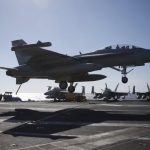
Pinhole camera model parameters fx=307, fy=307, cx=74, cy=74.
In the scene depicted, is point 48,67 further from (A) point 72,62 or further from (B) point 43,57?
(A) point 72,62

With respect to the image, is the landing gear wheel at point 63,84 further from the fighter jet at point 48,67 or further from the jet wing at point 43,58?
the jet wing at point 43,58

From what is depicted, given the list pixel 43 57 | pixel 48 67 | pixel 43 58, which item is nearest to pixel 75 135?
pixel 43 57

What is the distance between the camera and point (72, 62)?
3419cm

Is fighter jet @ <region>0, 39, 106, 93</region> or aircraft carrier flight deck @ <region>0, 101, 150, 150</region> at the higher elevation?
fighter jet @ <region>0, 39, 106, 93</region>

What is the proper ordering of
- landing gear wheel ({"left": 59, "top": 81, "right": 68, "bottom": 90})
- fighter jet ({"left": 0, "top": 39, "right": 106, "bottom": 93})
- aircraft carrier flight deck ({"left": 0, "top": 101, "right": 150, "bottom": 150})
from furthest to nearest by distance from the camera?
landing gear wheel ({"left": 59, "top": 81, "right": 68, "bottom": 90})
fighter jet ({"left": 0, "top": 39, "right": 106, "bottom": 93})
aircraft carrier flight deck ({"left": 0, "top": 101, "right": 150, "bottom": 150})

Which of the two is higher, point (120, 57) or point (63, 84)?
point (120, 57)

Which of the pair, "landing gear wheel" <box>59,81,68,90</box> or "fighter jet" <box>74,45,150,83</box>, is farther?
"landing gear wheel" <box>59,81,68,90</box>

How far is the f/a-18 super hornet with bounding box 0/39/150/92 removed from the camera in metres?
33.0

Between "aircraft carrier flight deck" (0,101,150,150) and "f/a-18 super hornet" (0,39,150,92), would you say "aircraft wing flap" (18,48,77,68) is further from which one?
"aircraft carrier flight deck" (0,101,150,150)

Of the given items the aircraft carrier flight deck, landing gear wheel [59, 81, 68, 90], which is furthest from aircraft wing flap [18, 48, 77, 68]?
the aircraft carrier flight deck

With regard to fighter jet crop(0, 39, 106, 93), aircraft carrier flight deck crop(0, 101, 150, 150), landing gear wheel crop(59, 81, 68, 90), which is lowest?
aircraft carrier flight deck crop(0, 101, 150, 150)

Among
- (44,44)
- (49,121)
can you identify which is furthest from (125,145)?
(44,44)

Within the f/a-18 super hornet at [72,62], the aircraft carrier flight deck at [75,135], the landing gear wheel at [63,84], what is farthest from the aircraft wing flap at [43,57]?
the aircraft carrier flight deck at [75,135]

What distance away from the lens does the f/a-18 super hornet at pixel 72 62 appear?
3300 cm
